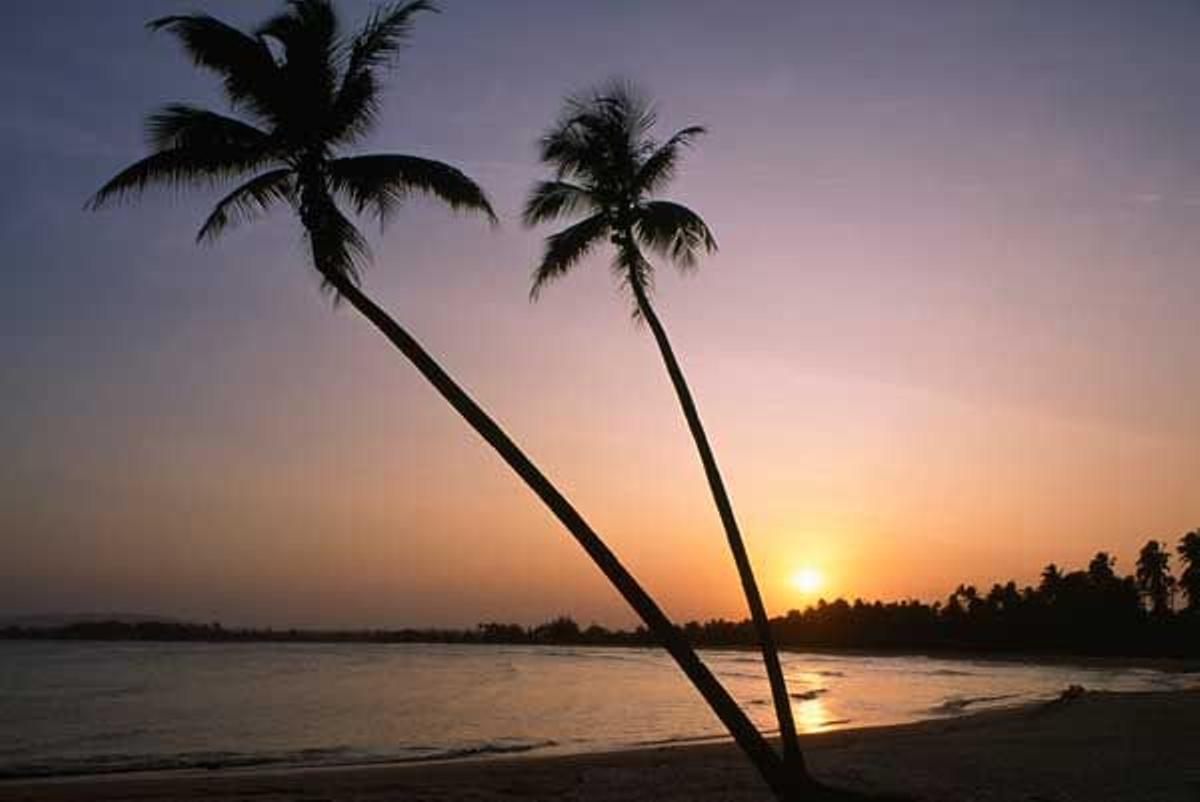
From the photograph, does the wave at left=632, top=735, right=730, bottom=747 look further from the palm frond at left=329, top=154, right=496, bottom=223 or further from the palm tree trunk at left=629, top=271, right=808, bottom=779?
the palm frond at left=329, top=154, right=496, bottom=223

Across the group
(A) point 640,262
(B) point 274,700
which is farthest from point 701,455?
(B) point 274,700

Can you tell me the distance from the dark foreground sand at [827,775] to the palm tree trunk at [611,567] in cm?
308

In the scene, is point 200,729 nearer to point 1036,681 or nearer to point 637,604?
point 637,604

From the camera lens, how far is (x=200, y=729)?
33.0 meters

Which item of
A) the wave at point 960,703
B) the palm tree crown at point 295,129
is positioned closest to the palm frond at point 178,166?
the palm tree crown at point 295,129

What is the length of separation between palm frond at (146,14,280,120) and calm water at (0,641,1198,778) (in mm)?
17603

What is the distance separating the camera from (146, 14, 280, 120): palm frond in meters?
10.8

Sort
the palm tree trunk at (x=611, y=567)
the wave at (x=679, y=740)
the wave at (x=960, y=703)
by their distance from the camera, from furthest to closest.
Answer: the wave at (x=960, y=703) → the wave at (x=679, y=740) → the palm tree trunk at (x=611, y=567)

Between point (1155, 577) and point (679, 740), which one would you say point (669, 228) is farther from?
point (1155, 577)

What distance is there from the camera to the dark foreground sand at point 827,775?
1370 cm

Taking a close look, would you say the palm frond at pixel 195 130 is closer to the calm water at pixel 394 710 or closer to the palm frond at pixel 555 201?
the palm frond at pixel 555 201

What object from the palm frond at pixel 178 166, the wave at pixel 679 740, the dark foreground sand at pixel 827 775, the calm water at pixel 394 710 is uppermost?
the palm frond at pixel 178 166

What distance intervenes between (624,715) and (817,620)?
124643 millimetres

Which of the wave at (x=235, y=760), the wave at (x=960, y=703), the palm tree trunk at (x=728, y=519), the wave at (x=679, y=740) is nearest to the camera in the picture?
the palm tree trunk at (x=728, y=519)
